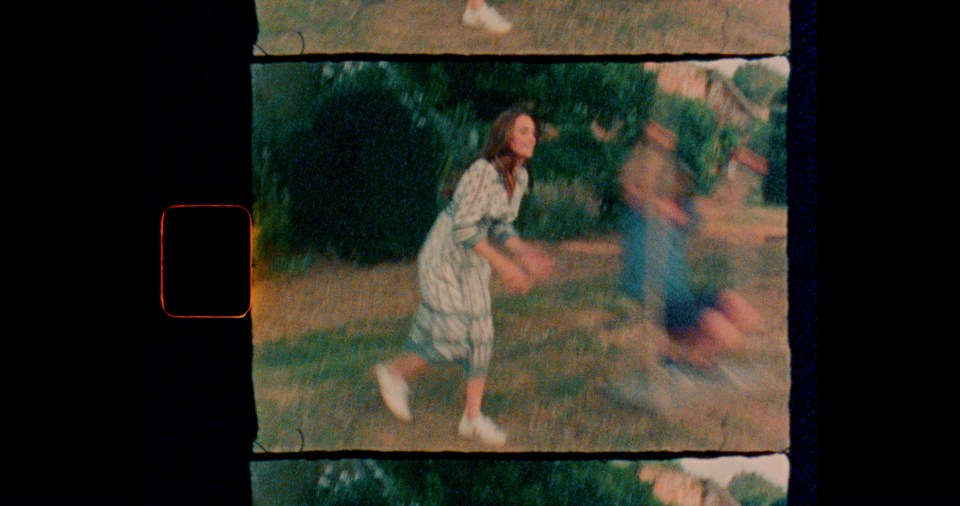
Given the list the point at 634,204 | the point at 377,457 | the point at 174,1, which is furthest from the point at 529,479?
the point at 174,1

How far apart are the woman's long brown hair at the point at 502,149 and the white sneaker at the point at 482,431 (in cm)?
72

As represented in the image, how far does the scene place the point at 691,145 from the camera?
2.56 m

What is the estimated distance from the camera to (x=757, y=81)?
2.56 meters

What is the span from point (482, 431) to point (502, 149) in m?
Result: 0.91

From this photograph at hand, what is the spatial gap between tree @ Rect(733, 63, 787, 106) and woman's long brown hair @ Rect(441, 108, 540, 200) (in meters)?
0.67

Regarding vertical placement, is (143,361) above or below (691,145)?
below

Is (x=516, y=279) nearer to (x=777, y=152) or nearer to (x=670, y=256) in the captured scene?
(x=670, y=256)

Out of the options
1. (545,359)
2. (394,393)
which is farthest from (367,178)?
(545,359)

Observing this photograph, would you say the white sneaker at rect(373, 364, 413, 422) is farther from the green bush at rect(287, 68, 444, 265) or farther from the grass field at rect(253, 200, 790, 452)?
the green bush at rect(287, 68, 444, 265)

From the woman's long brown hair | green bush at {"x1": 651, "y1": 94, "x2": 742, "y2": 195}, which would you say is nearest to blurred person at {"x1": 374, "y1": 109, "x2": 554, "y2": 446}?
the woman's long brown hair

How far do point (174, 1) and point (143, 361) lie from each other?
116cm

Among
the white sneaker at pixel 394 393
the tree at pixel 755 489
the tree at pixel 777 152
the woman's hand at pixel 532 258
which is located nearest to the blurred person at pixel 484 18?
the woman's hand at pixel 532 258

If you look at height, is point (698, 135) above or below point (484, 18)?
below

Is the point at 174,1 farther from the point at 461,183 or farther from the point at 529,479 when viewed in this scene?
the point at 529,479
